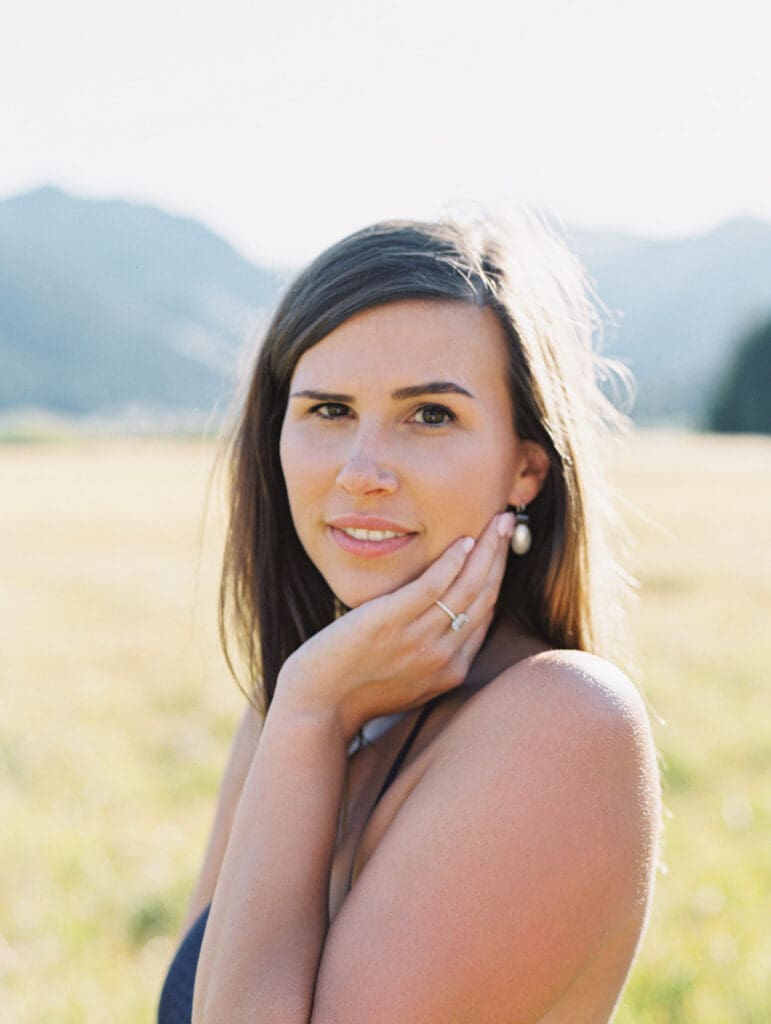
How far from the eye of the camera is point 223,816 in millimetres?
2871

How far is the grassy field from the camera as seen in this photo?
4859 mm

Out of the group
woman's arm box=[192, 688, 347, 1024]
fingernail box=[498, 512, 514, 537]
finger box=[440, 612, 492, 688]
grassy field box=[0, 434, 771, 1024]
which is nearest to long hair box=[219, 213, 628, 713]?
fingernail box=[498, 512, 514, 537]

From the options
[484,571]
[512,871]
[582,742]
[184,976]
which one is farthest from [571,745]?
[184,976]

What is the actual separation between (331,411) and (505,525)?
50 centimetres

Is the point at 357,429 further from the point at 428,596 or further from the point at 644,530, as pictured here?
the point at 644,530

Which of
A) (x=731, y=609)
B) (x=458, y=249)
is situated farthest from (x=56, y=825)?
(x=731, y=609)

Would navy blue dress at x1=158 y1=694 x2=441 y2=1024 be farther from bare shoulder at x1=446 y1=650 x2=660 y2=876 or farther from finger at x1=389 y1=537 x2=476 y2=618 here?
bare shoulder at x1=446 y1=650 x2=660 y2=876

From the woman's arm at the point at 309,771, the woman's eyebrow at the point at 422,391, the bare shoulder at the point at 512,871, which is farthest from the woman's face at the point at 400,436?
the bare shoulder at the point at 512,871

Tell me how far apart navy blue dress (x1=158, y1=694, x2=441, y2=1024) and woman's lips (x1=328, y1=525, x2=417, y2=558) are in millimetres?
366

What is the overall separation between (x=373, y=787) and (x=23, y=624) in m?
12.0

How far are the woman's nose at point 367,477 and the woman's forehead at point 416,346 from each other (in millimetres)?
183

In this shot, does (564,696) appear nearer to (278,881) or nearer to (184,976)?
(278,881)

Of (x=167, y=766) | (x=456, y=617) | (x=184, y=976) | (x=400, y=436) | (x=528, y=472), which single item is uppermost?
(x=400, y=436)

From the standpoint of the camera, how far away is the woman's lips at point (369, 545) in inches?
98.7
